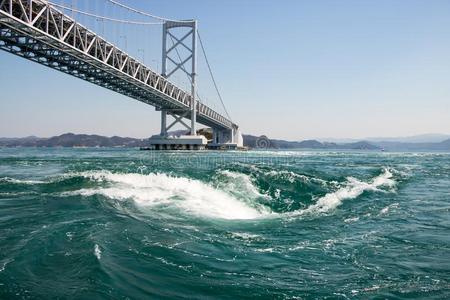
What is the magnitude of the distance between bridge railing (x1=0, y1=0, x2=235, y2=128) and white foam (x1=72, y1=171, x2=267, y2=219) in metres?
14.1

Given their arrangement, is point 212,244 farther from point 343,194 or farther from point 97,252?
point 343,194

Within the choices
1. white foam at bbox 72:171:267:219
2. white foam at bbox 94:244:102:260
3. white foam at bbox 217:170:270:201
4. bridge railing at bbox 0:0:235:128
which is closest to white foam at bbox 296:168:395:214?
white foam at bbox 72:171:267:219

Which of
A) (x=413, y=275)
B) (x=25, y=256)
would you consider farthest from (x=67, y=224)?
(x=413, y=275)

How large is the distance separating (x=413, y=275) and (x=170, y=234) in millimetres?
3447

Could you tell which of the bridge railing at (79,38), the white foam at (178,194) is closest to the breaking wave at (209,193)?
the white foam at (178,194)

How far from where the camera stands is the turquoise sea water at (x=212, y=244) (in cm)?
379

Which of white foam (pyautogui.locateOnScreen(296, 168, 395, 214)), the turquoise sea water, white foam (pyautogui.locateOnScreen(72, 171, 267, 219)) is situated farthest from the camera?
white foam (pyautogui.locateOnScreen(296, 168, 395, 214))

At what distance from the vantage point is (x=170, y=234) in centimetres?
577

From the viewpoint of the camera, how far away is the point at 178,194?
376 inches

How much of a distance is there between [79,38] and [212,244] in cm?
2569

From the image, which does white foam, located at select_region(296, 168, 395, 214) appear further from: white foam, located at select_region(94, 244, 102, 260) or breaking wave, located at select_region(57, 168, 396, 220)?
white foam, located at select_region(94, 244, 102, 260)

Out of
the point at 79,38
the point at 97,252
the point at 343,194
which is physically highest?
the point at 79,38

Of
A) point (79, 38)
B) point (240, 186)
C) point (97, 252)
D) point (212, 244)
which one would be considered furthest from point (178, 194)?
point (79, 38)

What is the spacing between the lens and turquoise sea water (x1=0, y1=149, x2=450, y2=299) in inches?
149
